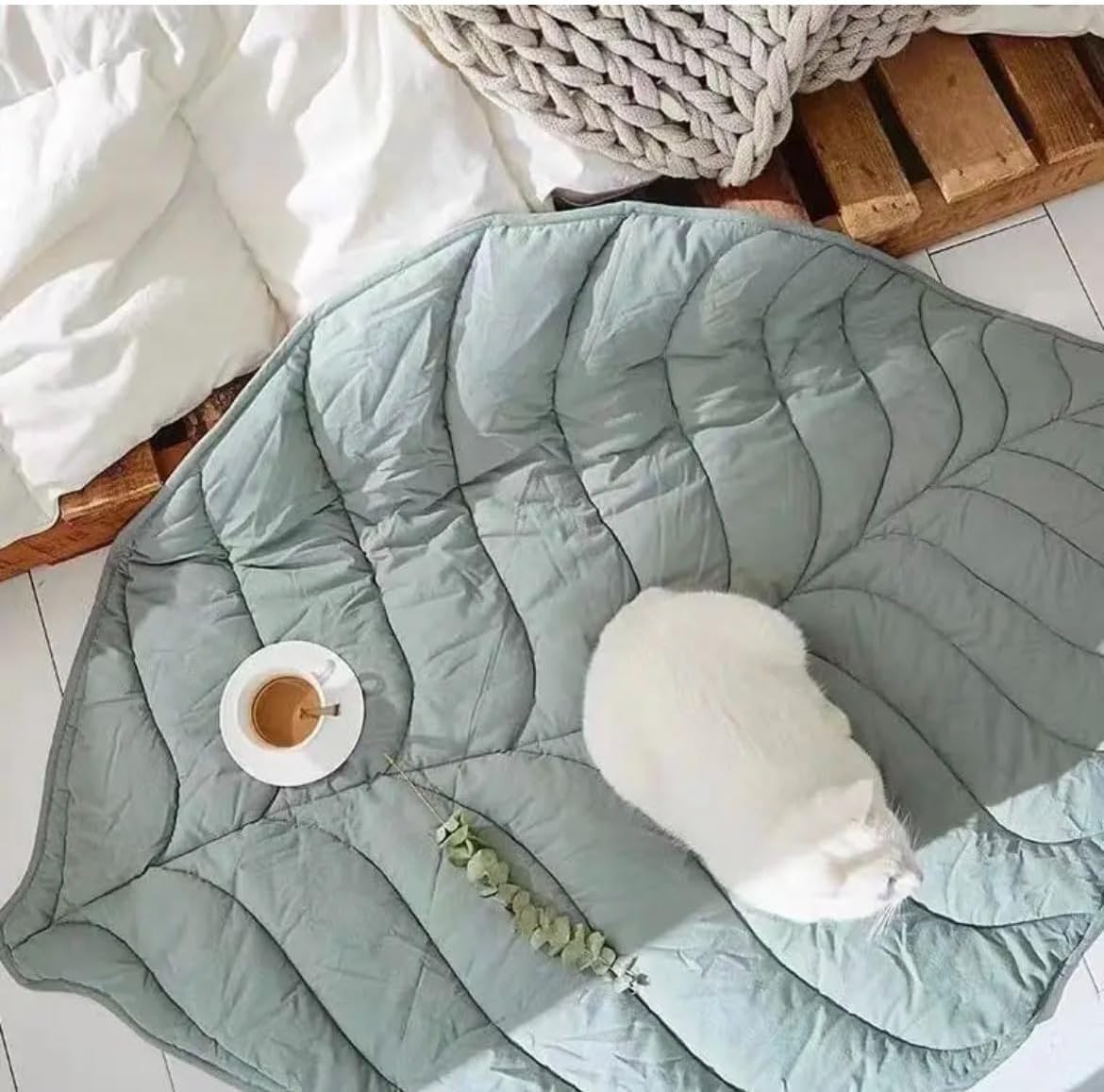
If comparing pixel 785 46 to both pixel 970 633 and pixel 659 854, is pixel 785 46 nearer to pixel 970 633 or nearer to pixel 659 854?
pixel 970 633

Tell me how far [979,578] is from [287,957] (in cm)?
67

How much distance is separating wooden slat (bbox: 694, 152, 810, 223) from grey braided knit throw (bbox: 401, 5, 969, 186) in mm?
59

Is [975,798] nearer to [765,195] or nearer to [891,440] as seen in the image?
[891,440]

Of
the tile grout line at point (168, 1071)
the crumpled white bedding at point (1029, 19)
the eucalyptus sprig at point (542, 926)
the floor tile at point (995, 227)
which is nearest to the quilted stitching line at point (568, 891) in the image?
the eucalyptus sprig at point (542, 926)

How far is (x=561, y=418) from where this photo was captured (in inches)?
49.6

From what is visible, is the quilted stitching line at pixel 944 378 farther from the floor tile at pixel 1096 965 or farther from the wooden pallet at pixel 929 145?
the floor tile at pixel 1096 965

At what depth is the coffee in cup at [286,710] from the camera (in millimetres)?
1178

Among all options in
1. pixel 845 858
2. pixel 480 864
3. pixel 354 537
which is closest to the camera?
pixel 845 858

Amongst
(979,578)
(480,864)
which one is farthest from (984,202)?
(480,864)

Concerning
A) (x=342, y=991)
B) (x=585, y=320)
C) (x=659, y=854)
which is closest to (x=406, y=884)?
(x=342, y=991)

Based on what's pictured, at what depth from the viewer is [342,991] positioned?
3.76ft

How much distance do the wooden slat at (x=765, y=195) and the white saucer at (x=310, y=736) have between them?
54 centimetres

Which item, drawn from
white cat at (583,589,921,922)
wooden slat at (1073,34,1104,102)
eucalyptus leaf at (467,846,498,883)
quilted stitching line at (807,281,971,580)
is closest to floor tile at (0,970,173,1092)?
eucalyptus leaf at (467,846,498,883)

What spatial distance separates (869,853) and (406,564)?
0.47m
